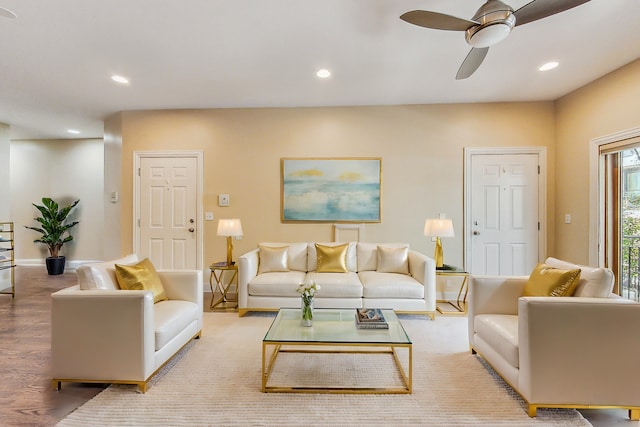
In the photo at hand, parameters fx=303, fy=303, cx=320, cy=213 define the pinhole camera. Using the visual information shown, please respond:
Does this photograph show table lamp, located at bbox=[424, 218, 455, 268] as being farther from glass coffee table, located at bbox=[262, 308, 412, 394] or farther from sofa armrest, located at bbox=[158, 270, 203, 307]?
sofa armrest, located at bbox=[158, 270, 203, 307]

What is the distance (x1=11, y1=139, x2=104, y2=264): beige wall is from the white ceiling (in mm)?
2124

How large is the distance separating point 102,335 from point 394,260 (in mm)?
2982

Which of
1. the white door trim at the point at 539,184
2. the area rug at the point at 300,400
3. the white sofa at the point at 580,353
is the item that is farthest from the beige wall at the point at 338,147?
the white sofa at the point at 580,353

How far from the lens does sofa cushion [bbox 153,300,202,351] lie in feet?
7.00

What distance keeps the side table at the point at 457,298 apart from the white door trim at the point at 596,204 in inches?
55.9

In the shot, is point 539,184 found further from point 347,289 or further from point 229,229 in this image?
point 229,229

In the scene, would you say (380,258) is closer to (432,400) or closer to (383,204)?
(383,204)

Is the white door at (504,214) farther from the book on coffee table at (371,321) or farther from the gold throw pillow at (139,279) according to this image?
the gold throw pillow at (139,279)

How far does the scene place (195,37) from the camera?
2.60 m

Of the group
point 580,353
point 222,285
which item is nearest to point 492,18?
point 580,353

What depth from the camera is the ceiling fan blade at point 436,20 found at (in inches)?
75.1

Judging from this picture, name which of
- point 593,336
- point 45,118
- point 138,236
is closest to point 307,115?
point 138,236

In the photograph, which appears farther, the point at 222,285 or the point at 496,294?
the point at 222,285

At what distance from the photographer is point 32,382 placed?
6.92 feet
